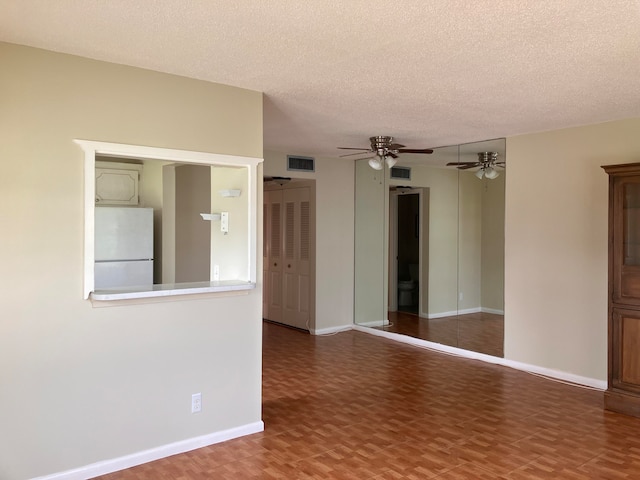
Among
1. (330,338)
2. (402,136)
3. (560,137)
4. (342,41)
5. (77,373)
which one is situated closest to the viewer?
(342,41)

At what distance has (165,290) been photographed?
3084mm

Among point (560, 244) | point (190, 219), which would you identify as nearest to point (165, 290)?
point (190, 219)

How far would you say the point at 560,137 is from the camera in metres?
4.77

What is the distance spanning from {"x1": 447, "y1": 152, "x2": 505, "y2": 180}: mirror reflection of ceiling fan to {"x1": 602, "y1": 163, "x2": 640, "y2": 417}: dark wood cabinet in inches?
60.0

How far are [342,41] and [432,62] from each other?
613 millimetres

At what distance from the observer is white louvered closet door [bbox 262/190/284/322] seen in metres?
7.47

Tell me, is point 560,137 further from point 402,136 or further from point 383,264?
point 383,264

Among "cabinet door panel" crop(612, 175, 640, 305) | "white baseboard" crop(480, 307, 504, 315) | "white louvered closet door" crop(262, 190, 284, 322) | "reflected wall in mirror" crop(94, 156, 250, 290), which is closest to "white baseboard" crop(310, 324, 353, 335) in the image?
"white louvered closet door" crop(262, 190, 284, 322)

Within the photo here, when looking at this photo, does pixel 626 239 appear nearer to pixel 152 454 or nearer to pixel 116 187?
pixel 152 454

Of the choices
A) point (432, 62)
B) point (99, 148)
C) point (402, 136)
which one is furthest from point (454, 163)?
point (99, 148)

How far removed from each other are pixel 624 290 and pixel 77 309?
3838 mm

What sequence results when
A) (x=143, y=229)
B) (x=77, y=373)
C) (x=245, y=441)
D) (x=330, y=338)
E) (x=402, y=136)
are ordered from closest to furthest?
(x=77, y=373) → (x=245, y=441) → (x=402, y=136) → (x=143, y=229) → (x=330, y=338)

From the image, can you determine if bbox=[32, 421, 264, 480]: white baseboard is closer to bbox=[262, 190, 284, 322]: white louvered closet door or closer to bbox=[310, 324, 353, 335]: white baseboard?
bbox=[310, 324, 353, 335]: white baseboard

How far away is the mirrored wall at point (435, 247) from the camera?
5.48m
